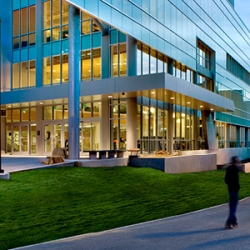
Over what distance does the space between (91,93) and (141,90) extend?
154 inches

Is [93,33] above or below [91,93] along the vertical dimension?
above

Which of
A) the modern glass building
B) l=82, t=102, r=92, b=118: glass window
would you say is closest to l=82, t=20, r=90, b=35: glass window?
the modern glass building

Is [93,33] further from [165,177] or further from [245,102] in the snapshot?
[245,102]

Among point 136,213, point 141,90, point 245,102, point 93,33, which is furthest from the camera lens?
point 245,102

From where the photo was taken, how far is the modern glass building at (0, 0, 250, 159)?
81.0 ft

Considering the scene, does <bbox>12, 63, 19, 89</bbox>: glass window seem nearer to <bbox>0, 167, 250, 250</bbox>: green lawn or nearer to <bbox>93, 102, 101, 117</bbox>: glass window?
<bbox>93, 102, 101, 117</bbox>: glass window

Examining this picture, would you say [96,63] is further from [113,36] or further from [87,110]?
[87,110]

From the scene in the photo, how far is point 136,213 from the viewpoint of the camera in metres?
11.3

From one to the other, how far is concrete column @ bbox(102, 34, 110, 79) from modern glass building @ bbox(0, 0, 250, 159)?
0.25 feet

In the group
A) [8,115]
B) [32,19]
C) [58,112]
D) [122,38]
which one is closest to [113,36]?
[122,38]

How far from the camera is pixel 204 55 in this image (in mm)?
43875

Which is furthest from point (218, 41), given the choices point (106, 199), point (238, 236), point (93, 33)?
point (238, 236)

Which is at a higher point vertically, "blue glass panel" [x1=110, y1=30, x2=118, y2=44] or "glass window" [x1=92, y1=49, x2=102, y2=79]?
"blue glass panel" [x1=110, y1=30, x2=118, y2=44]

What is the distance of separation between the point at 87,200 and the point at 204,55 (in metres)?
34.1
